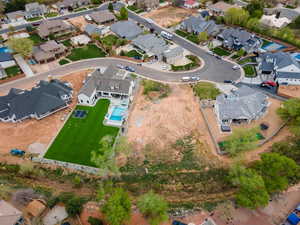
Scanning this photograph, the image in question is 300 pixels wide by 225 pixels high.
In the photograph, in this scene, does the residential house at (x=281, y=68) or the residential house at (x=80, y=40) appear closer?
the residential house at (x=281, y=68)

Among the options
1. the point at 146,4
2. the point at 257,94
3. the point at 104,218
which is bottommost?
the point at 104,218

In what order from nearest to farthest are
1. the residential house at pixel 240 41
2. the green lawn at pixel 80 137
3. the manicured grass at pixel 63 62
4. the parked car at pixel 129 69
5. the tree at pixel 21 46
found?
the green lawn at pixel 80 137, the parked car at pixel 129 69, the tree at pixel 21 46, the manicured grass at pixel 63 62, the residential house at pixel 240 41

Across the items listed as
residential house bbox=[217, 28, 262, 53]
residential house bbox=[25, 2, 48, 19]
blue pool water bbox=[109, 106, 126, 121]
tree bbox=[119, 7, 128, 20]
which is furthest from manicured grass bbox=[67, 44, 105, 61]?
residential house bbox=[217, 28, 262, 53]

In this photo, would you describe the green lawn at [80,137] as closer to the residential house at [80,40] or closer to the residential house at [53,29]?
the residential house at [80,40]

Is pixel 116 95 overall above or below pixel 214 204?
above

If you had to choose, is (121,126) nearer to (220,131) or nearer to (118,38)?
(220,131)

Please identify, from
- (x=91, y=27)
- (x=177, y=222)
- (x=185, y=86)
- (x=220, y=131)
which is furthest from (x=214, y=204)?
(x=91, y=27)

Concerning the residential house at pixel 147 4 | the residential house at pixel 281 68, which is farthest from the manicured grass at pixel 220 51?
the residential house at pixel 147 4
